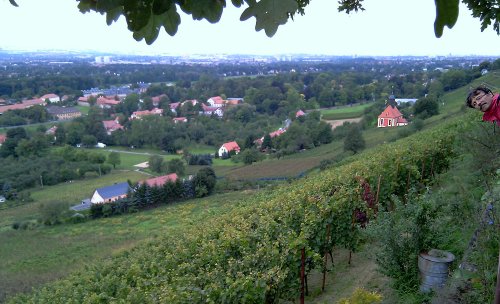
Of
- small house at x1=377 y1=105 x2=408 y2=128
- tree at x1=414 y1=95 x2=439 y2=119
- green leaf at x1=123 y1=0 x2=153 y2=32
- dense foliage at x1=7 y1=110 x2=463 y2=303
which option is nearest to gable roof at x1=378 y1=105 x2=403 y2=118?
small house at x1=377 y1=105 x2=408 y2=128

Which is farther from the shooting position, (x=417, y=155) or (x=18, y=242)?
(x=18, y=242)

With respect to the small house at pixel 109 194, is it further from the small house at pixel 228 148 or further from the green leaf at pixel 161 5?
the green leaf at pixel 161 5

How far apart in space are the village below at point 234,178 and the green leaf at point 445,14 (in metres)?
2.02

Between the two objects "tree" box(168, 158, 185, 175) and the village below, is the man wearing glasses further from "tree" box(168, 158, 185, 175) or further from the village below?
"tree" box(168, 158, 185, 175)

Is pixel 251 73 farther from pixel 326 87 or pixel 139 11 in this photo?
pixel 139 11

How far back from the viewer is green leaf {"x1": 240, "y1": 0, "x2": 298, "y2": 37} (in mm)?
1072

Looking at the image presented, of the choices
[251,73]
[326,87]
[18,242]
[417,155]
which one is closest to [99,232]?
[18,242]

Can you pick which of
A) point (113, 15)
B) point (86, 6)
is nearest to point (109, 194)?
point (86, 6)

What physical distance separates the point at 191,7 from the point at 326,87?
237ft

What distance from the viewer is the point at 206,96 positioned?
3098 inches

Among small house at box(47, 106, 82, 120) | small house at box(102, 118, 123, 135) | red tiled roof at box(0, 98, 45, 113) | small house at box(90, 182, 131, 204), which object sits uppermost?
red tiled roof at box(0, 98, 45, 113)

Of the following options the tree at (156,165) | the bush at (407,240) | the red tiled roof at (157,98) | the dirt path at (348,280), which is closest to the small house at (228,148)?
the tree at (156,165)

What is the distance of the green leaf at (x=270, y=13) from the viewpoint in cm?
107

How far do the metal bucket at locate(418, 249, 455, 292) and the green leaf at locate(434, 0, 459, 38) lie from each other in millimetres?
3239
